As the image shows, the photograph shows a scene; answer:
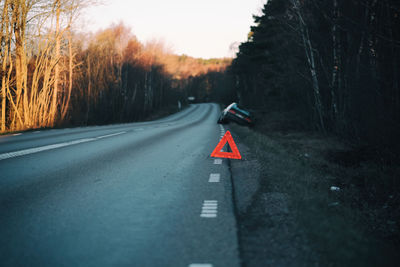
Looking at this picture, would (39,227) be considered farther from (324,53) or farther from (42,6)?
(42,6)

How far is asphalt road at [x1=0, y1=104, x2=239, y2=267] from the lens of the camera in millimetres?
2303

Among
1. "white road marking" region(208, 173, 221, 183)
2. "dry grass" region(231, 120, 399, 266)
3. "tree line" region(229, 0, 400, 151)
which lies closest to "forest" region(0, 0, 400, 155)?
"tree line" region(229, 0, 400, 151)

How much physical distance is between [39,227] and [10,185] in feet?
5.61

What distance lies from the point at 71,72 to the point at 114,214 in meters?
22.6

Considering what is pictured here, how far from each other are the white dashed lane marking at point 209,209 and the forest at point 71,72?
46.7 feet

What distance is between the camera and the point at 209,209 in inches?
130

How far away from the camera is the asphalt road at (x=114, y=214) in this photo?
230 centimetres

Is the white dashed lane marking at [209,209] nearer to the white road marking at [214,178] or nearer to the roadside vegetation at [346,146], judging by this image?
the roadside vegetation at [346,146]

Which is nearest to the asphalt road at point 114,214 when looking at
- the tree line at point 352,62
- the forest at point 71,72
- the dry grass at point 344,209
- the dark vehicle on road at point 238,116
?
the dry grass at point 344,209

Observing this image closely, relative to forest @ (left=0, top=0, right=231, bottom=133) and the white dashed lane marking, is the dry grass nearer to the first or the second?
the white dashed lane marking

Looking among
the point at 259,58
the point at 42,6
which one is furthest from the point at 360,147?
the point at 259,58

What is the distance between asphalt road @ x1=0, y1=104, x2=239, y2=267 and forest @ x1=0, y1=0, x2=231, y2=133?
A: 11770 millimetres

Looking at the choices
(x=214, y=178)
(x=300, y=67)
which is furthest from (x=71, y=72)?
(x=214, y=178)

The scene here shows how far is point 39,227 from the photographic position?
2795mm
